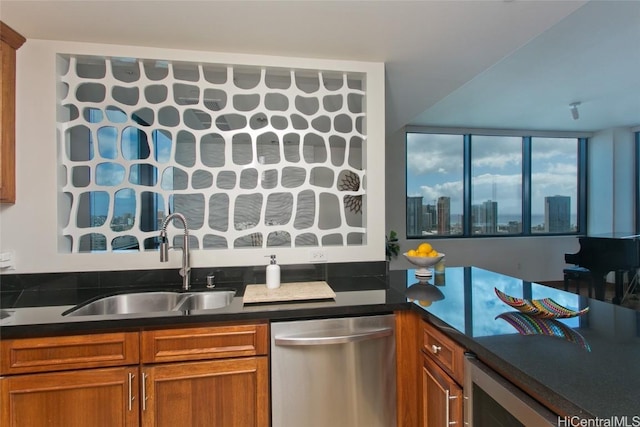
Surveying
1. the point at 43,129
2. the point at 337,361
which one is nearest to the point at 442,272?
the point at 337,361

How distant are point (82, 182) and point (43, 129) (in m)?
1.11

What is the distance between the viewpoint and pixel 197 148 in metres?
2.03

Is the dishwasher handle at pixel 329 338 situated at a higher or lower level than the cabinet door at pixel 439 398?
higher

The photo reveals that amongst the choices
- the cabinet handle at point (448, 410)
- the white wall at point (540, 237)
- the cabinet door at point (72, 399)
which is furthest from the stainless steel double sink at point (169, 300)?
the white wall at point (540, 237)

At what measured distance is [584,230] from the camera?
227 inches

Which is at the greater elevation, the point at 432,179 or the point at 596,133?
the point at 596,133

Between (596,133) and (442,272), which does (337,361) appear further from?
(596,133)

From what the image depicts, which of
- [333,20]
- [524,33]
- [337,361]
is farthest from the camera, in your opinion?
[524,33]

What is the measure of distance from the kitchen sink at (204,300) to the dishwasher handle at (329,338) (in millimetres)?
507

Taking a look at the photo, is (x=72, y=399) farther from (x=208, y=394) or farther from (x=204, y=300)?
(x=204, y=300)

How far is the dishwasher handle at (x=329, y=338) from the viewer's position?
141 cm

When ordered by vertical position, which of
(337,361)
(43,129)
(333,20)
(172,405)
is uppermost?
(333,20)

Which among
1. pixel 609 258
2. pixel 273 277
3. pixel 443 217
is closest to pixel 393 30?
pixel 273 277

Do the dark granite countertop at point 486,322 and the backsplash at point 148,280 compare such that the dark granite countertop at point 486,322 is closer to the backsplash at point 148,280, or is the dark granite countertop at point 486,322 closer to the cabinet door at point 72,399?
the backsplash at point 148,280
